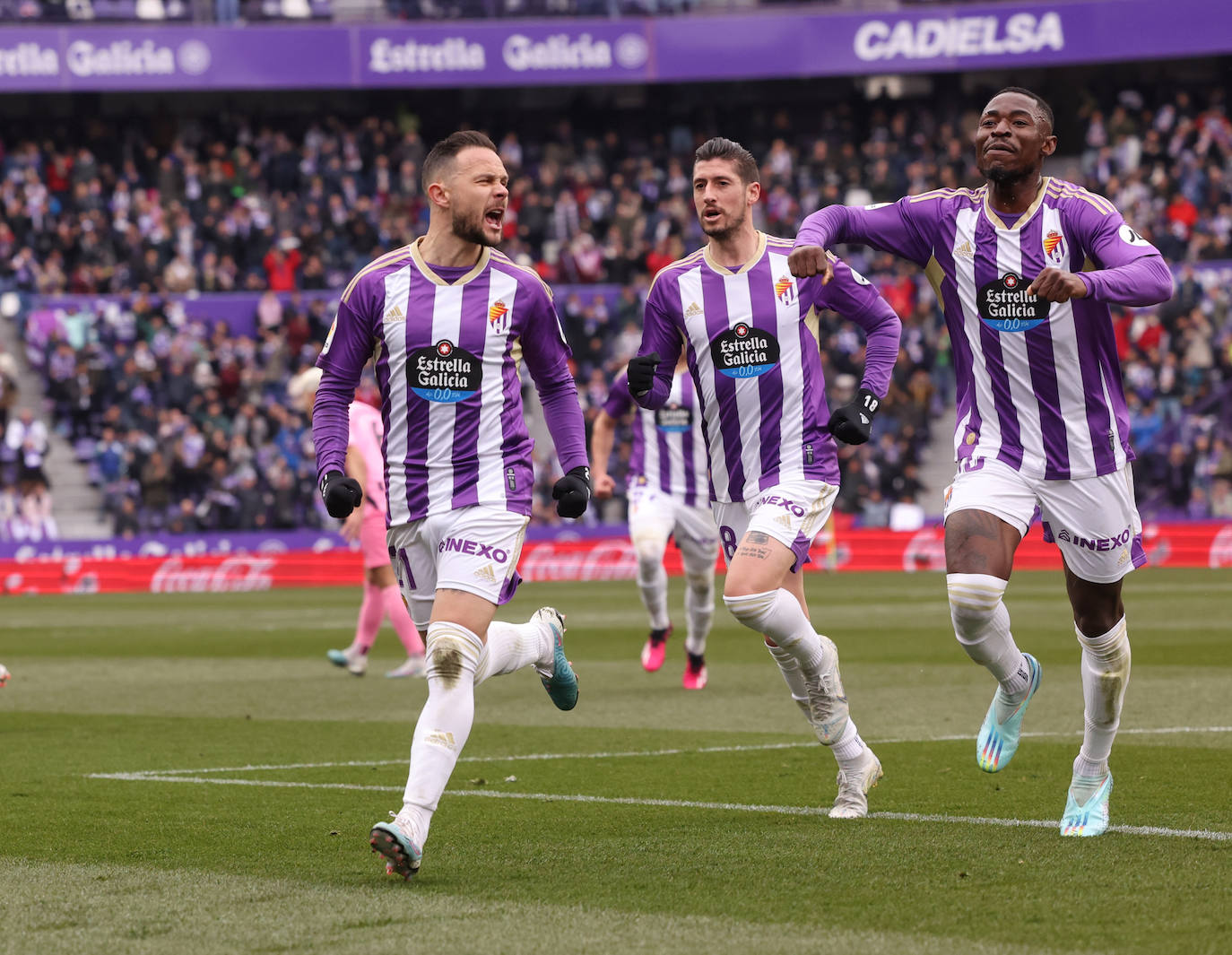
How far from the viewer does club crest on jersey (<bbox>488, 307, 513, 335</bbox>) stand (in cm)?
652

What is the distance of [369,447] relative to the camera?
553 inches

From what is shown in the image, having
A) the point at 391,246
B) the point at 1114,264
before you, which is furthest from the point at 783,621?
the point at 391,246

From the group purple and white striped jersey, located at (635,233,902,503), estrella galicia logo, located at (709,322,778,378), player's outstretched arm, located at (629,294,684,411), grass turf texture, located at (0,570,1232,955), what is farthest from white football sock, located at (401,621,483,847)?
estrella galicia logo, located at (709,322,778,378)

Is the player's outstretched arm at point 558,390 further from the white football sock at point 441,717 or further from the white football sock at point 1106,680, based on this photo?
the white football sock at point 1106,680

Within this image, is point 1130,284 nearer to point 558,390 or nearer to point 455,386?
point 558,390

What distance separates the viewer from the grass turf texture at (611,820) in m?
5.04

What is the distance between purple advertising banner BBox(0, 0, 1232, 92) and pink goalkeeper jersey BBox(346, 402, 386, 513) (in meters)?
23.9

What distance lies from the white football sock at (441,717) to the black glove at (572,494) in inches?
22.5

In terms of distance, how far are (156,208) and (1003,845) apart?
3076 centimetres

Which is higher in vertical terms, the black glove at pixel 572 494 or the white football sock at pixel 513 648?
the black glove at pixel 572 494

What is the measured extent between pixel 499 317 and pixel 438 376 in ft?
0.98

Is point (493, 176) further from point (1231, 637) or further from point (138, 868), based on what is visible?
point (1231, 637)

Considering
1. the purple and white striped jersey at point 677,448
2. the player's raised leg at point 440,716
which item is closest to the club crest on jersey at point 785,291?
the player's raised leg at point 440,716

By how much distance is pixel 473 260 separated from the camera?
21.8 ft
